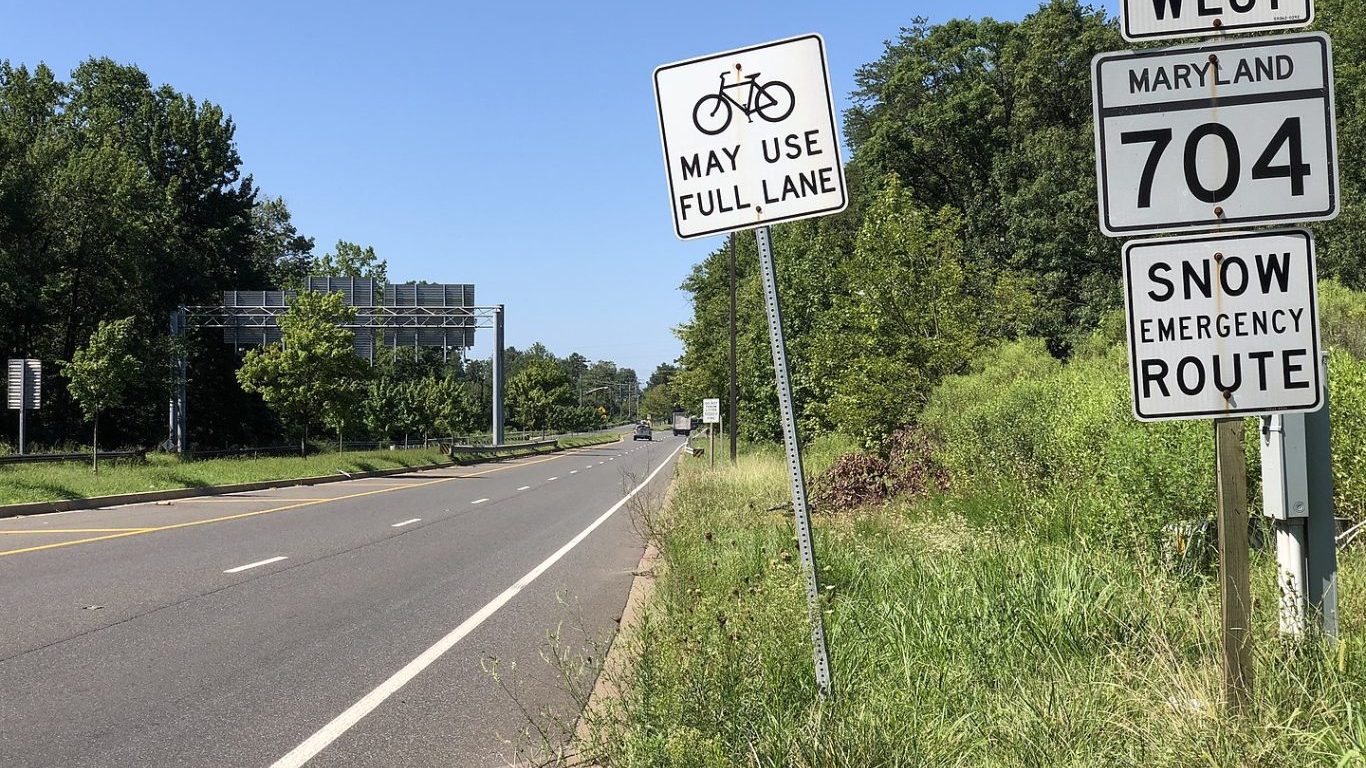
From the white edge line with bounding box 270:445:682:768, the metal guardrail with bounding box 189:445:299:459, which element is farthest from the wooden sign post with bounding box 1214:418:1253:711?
the metal guardrail with bounding box 189:445:299:459

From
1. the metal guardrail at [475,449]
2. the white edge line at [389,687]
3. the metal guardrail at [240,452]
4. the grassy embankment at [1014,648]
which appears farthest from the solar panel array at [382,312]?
the grassy embankment at [1014,648]

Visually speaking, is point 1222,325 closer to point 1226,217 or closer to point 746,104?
A: point 1226,217

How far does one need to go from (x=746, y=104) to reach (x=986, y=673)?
8.97 ft

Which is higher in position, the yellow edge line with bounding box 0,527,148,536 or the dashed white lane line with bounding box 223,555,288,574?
the yellow edge line with bounding box 0,527,148,536

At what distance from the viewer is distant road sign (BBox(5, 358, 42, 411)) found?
25141mm

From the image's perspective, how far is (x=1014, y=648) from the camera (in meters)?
4.82

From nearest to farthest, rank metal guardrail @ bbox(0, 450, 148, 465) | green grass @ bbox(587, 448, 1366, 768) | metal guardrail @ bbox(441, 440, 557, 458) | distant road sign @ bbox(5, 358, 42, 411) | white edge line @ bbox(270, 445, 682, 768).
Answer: green grass @ bbox(587, 448, 1366, 768)
white edge line @ bbox(270, 445, 682, 768)
distant road sign @ bbox(5, 358, 42, 411)
metal guardrail @ bbox(0, 450, 148, 465)
metal guardrail @ bbox(441, 440, 557, 458)

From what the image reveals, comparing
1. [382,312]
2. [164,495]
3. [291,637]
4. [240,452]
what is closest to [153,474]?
[164,495]

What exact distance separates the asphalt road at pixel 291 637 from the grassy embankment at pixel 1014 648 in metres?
0.86

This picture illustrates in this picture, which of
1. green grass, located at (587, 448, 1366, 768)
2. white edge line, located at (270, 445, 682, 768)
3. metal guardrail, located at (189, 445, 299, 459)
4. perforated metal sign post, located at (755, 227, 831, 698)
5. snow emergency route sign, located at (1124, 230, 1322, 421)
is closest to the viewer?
snow emergency route sign, located at (1124, 230, 1322, 421)

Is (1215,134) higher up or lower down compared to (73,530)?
higher up

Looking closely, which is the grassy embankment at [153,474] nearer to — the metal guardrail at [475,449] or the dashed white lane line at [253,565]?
the metal guardrail at [475,449]

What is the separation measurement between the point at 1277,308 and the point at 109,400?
3177 cm

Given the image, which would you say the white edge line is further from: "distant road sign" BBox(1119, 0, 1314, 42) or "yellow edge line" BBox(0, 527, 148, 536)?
"yellow edge line" BBox(0, 527, 148, 536)
